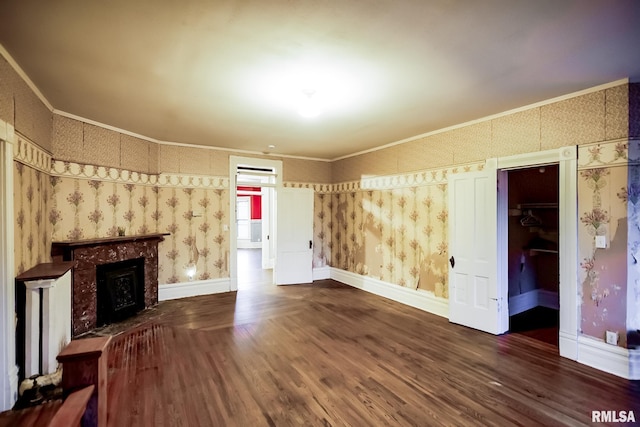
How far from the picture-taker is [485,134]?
3834 mm

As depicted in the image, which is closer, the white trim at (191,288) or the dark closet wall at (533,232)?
the dark closet wall at (533,232)

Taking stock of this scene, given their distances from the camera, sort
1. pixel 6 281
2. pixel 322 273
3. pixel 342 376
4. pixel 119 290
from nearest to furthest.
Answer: pixel 6 281, pixel 342 376, pixel 119 290, pixel 322 273

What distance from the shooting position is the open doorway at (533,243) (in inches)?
180

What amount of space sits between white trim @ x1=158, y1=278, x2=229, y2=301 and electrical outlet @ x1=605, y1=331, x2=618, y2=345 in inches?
213

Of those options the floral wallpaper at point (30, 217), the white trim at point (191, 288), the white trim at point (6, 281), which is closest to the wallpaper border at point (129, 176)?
the floral wallpaper at point (30, 217)

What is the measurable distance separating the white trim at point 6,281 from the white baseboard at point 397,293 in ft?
15.4

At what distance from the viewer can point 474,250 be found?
3896 millimetres

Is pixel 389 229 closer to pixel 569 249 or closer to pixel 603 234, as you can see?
pixel 569 249

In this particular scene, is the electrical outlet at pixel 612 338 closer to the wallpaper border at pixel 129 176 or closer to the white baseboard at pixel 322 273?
the white baseboard at pixel 322 273

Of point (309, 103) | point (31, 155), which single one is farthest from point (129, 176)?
point (309, 103)

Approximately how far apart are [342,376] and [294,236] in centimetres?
380

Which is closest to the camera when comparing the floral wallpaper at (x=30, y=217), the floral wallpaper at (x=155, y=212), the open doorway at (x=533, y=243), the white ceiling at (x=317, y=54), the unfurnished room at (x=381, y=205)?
the white ceiling at (x=317, y=54)

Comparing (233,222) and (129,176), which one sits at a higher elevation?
(129,176)

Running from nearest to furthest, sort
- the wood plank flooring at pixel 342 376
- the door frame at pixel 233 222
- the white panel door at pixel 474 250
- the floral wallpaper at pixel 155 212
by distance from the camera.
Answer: the wood plank flooring at pixel 342 376, the white panel door at pixel 474 250, the floral wallpaper at pixel 155 212, the door frame at pixel 233 222
